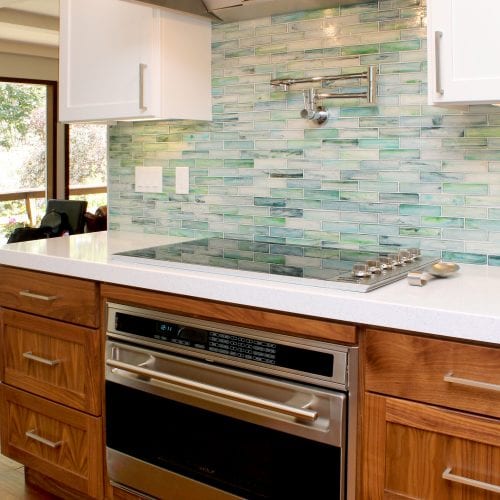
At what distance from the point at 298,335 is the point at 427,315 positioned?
1.16 ft

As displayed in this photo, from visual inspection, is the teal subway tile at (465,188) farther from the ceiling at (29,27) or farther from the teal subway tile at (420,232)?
the ceiling at (29,27)

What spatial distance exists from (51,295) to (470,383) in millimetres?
1415

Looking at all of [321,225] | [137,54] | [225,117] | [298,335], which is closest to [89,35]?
[137,54]

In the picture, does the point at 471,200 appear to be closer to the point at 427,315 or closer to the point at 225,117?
the point at 427,315

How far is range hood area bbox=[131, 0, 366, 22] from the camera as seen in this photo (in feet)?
7.06

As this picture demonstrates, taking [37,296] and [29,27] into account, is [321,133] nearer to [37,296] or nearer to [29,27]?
[37,296]

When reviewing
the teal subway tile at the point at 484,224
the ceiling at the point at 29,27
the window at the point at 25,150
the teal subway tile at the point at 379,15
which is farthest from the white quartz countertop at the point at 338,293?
the window at the point at 25,150

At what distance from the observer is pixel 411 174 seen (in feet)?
6.79

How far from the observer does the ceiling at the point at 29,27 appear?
5.64 metres

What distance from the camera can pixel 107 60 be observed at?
95.6 inches

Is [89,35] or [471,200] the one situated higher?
[89,35]

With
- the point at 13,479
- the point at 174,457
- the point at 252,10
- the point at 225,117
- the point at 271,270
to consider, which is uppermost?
the point at 252,10

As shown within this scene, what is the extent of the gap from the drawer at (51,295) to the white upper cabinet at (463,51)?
1.20 metres

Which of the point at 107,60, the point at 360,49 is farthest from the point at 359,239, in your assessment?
the point at 107,60
